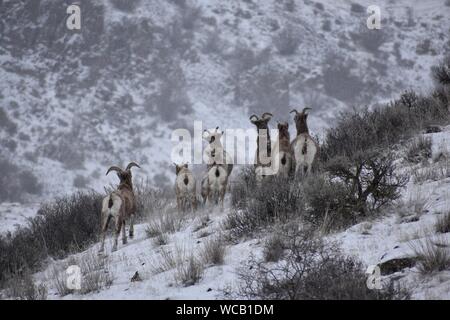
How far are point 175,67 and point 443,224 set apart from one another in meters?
76.8

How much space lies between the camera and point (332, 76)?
80312 mm

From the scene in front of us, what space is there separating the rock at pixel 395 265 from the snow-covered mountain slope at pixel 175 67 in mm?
50516

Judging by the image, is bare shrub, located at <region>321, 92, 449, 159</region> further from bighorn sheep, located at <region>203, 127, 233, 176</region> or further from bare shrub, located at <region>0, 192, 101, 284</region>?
bare shrub, located at <region>0, 192, 101, 284</region>

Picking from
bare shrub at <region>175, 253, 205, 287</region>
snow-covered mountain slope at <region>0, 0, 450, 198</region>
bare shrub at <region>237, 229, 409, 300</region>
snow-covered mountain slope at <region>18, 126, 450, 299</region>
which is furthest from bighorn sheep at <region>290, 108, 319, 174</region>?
snow-covered mountain slope at <region>0, 0, 450, 198</region>

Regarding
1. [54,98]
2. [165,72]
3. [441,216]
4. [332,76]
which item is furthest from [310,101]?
[441,216]

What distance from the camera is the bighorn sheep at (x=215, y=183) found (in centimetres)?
1264

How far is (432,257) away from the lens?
18.2 ft

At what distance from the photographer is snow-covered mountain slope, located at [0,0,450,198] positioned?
6225cm

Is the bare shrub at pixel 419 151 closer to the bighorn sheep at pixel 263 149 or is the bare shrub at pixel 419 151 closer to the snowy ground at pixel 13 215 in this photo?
the bighorn sheep at pixel 263 149

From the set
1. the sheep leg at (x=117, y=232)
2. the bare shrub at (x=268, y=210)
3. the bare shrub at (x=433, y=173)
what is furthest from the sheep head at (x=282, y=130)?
the sheep leg at (x=117, y=232)

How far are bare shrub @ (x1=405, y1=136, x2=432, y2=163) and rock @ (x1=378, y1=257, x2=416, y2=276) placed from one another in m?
4.39

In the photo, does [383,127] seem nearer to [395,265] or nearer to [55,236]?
[55,236]

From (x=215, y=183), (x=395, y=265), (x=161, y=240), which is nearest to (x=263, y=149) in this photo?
(x=215, y=183)

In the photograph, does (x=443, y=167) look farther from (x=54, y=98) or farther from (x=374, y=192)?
(x=54, y=98)
